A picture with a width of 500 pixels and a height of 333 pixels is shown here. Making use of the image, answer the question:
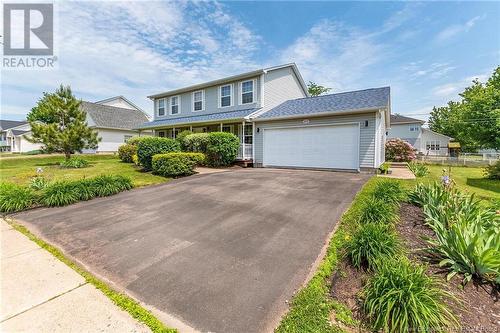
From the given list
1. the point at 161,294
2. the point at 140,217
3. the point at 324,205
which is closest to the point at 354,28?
the point at 324,205

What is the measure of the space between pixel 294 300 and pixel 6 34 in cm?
1329

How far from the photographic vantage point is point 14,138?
3788 cm

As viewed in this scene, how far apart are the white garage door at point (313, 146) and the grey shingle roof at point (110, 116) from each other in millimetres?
19571

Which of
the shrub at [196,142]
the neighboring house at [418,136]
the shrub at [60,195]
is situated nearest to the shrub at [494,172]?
the shrub at [196,142]

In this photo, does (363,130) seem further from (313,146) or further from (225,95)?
(225,95)

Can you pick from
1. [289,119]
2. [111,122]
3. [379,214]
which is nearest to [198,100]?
[289,119]

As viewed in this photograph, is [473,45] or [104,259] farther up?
[473,45]

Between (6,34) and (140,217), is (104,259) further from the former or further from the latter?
(6,34)

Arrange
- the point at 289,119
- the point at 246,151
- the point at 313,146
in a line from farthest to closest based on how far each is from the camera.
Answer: the point at 246,151
the point at 289,119
the point at 313,146

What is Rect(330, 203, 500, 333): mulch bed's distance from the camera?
7.54 feet

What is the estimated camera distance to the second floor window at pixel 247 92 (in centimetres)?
1628

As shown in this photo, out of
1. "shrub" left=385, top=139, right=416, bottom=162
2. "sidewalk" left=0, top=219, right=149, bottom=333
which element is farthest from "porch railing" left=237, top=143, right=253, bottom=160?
"shrub" left=385, top=139, right=416, bottom=162

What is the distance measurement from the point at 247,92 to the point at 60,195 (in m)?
12.9

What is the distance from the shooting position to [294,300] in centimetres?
260
